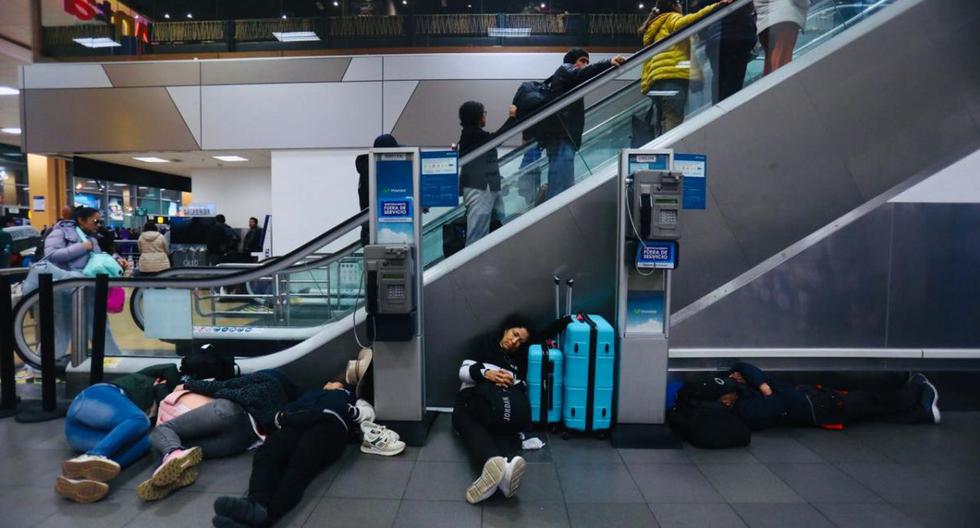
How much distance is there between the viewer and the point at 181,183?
1636 cm

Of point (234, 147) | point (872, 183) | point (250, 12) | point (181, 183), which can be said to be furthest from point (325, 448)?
point (181, 183)

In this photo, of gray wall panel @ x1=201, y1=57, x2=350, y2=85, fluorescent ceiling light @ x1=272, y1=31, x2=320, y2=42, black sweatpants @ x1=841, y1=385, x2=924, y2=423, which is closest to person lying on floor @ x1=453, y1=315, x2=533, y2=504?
black sweatpants @ x1=841, y1=385, x2=924, y2=423

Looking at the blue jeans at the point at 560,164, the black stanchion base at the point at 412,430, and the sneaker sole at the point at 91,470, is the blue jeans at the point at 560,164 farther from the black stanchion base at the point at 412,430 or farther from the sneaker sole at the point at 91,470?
the sneaker sole at the point at 91,470

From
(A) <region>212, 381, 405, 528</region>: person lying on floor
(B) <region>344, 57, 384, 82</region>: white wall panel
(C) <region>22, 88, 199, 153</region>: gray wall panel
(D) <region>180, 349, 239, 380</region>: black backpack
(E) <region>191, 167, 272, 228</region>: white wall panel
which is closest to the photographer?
(A) <region>212, 381, 405, 528</region>: person lying on floor

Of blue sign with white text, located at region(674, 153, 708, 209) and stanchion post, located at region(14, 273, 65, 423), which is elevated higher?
→ blue sign with white text, located at region(674, 153, 708, 209)

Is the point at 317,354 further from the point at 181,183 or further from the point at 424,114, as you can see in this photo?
the point at 181,183

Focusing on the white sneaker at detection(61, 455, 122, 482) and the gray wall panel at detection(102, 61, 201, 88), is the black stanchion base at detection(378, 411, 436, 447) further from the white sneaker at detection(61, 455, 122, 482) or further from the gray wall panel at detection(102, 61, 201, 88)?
the gray wall panel at detection(102, 61, 201, 88)

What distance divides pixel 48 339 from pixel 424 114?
6.89m

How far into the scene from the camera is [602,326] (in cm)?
345

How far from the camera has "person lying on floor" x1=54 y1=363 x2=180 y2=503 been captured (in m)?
2.65

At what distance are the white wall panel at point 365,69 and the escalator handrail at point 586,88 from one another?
624cm

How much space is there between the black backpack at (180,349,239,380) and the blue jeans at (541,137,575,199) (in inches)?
113

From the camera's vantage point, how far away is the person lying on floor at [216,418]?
291 centimetres

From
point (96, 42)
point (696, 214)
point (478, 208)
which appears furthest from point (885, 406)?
point (96, 42)
